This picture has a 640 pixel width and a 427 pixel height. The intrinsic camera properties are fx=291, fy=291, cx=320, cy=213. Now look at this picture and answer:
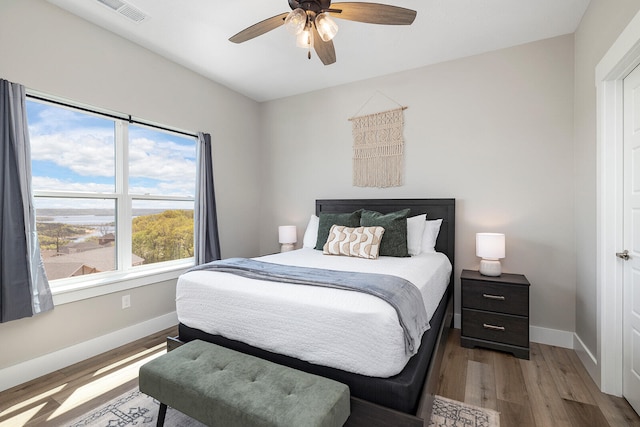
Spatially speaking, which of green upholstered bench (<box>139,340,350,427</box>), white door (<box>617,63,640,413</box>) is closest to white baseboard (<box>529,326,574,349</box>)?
white door (<box>617,63,640,413</box>)

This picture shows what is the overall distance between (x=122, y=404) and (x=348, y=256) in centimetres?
193

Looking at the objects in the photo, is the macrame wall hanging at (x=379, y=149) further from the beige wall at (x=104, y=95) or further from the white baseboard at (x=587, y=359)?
the white baseboard at (x=587, y=359)

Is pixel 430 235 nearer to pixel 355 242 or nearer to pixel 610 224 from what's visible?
pixel 355 242

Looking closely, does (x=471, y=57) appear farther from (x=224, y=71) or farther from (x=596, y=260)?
(x=224, y=71)

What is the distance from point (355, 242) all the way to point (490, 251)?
1.19 metres

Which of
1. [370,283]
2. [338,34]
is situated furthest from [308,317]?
[338,34]

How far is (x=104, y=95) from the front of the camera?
255cm

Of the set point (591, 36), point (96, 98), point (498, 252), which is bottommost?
point (498, 252)

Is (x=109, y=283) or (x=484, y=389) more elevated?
(x=109, y=283)

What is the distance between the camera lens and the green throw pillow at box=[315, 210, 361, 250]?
3.14 metres

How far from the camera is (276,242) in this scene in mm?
4293

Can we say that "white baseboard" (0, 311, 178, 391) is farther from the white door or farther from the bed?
the white door

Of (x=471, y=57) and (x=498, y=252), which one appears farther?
(x=471, y=57)

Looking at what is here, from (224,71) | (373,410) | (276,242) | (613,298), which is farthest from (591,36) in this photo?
(276,242)
